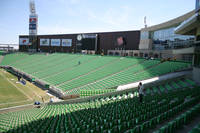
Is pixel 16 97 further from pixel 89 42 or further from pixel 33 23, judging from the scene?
pixel 33 23

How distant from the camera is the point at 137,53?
3628 centimetres

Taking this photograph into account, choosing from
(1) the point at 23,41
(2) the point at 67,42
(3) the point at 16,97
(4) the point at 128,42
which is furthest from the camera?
(1) the point at 23,41

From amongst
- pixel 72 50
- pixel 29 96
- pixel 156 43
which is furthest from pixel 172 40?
pixel 72 50

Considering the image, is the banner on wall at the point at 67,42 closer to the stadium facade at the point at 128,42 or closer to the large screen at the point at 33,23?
the stadium facade at the point at 128,42

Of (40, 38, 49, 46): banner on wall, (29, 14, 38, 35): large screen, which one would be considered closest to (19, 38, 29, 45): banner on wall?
(40, 38, 49, 46): banner on wall

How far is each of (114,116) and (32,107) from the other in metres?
10.8

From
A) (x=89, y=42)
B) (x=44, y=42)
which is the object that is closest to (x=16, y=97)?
(x=89, y=42)

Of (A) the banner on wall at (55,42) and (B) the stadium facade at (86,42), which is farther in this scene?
(A) the banner on wall at (55,42)

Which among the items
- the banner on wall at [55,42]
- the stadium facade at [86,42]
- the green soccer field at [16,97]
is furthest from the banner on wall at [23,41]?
the green soccer field at [16,97]

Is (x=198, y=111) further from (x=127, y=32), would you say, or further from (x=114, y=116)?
(x=127, y=32)

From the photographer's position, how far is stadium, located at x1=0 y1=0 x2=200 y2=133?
6074mm

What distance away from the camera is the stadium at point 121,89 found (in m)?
6.07

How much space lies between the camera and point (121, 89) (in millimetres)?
15719

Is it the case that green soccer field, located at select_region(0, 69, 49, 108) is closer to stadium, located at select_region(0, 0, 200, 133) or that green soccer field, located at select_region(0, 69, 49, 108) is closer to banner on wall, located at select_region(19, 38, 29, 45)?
stadium, located at select_region(0, 0, 200, 133)
